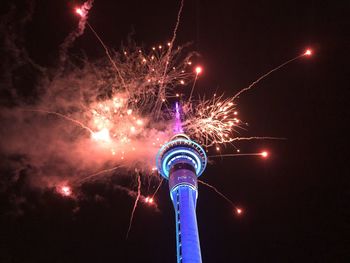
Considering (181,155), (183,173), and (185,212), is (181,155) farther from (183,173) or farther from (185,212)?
(185,212)

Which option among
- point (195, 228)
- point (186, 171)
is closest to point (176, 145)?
point (186, 171)

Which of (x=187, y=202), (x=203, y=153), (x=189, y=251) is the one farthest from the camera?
(x=203, y=153)

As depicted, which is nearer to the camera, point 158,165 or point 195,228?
point 195,228

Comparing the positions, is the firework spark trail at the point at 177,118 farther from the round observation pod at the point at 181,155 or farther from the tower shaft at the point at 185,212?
the tower shaft at the point at 185,212

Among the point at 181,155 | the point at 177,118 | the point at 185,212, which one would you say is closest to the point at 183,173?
the point at 181,155

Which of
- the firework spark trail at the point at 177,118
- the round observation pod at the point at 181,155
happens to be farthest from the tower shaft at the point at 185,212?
the firework spark trail at the point at 177,118

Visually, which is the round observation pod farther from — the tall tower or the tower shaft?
the tower shaft

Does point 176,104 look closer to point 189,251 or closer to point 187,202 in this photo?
point 187,202
